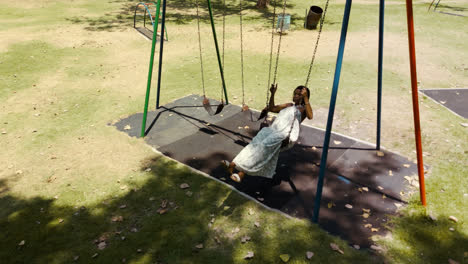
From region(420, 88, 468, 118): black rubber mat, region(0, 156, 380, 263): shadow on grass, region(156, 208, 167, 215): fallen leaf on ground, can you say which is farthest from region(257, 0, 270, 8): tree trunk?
region(156, 208, 167, 215): fallen leaf on ground

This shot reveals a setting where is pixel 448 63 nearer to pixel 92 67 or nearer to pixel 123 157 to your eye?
pixel 123 157

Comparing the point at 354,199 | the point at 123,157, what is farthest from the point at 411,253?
the point at 123,157

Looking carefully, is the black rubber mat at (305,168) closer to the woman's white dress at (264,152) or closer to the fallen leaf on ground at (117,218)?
the woman's white dress at (264,152)

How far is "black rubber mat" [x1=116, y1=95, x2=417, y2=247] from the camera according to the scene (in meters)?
4.07

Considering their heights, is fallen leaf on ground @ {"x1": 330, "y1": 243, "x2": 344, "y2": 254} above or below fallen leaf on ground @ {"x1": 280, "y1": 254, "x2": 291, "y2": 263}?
above

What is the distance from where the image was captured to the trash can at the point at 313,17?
44.3 ft

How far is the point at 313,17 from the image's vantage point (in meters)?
13.5

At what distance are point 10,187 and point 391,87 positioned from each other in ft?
27.5

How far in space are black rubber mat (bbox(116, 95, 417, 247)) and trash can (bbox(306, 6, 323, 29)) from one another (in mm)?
8739

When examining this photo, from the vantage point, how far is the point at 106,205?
4309 mm

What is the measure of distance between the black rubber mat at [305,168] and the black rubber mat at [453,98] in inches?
111

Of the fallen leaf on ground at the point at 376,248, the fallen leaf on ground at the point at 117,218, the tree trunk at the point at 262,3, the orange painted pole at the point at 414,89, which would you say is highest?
the tree trunk at the point at 262,3

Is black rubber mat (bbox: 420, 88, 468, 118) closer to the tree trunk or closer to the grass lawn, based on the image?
the grass lawn

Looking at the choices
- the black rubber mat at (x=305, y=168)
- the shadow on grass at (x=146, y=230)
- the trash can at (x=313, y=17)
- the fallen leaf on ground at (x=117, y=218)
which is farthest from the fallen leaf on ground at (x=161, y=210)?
the trash can at (x=313, y=17)
